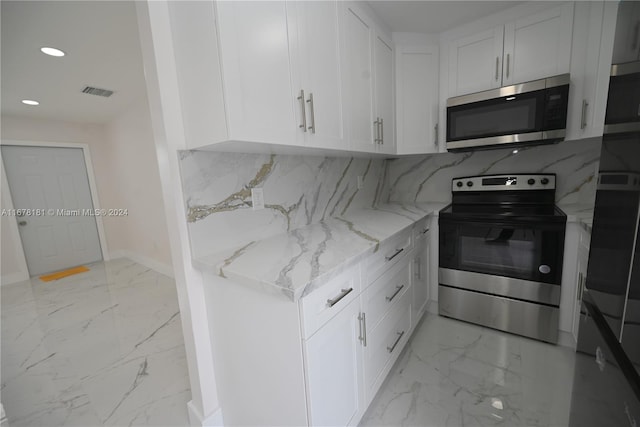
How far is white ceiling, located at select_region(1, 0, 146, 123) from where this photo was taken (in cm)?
165

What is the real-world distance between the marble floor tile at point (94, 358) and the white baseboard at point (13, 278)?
60 centimetres

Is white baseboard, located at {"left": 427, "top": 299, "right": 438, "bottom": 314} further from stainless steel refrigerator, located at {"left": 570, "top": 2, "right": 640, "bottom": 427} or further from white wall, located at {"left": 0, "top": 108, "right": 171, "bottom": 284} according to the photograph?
white wall, located at {"left": 0, "top": 108, "right": 171, "bottom": 284}

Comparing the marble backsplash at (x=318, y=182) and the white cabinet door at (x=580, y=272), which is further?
the white cabinet door at (x=580, y=272)

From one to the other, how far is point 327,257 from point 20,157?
17.2 feet

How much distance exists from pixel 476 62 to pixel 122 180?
4985mm

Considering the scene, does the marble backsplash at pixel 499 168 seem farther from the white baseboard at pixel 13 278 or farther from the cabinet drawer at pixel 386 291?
the white baseboard at pixel 13 278

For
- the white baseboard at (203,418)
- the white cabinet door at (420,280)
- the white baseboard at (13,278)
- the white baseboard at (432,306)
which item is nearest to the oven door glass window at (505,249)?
the white cabinet door at (420,280)

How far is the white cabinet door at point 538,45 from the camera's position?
1.66 meters

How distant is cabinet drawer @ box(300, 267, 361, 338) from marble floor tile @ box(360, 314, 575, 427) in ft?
2.53

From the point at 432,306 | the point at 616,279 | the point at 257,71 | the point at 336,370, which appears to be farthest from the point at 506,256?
the point at 257,71

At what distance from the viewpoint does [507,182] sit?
2098 mm

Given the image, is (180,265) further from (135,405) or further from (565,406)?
(565,406)

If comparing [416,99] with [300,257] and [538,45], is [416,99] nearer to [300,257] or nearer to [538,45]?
[538,45]

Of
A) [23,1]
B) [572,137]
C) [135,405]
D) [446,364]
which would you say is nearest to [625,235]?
[446,364]
